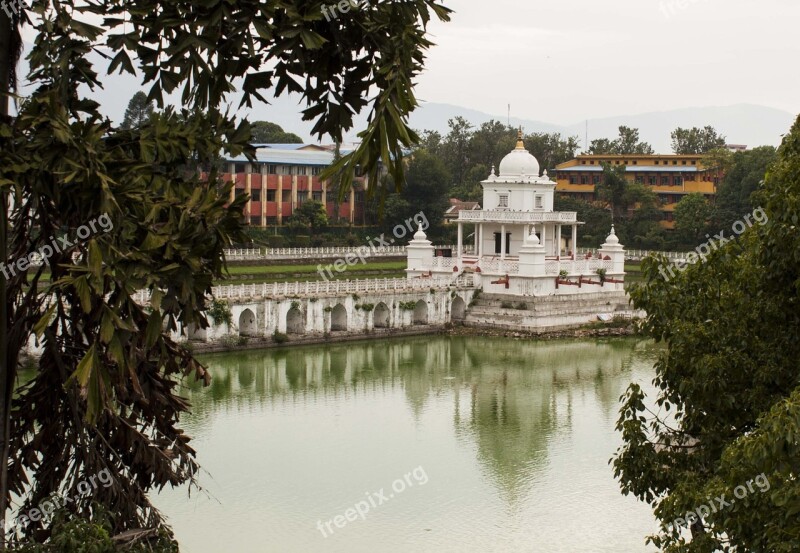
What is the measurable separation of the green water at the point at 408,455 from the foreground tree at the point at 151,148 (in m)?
8.03

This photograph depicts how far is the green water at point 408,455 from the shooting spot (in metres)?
14.1

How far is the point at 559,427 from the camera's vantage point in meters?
20.3

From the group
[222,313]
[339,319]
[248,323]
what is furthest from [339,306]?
[222,313]

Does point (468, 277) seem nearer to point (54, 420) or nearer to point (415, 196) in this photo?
point (415, 196)

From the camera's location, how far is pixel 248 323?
1104 inches

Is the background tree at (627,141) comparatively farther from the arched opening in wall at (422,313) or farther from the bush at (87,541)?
the bush at (87,541)

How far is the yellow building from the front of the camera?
57.2m

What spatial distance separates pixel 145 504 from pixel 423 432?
13.0 metres

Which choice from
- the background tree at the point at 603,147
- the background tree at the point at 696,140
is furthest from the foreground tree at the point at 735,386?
the background tree at the point at 696,140

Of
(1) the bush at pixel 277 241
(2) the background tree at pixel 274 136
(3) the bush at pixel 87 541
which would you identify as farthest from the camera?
(2) the background tree at pixel 274 136

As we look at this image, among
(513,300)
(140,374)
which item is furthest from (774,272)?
(513,300)

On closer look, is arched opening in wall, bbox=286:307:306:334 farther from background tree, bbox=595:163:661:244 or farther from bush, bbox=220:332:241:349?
background tree, bbox=595:163:661:244

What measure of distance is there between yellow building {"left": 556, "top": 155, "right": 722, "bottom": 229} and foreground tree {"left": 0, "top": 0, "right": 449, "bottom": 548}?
50.7 m

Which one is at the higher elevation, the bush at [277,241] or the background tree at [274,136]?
the background tree at [274,136]
